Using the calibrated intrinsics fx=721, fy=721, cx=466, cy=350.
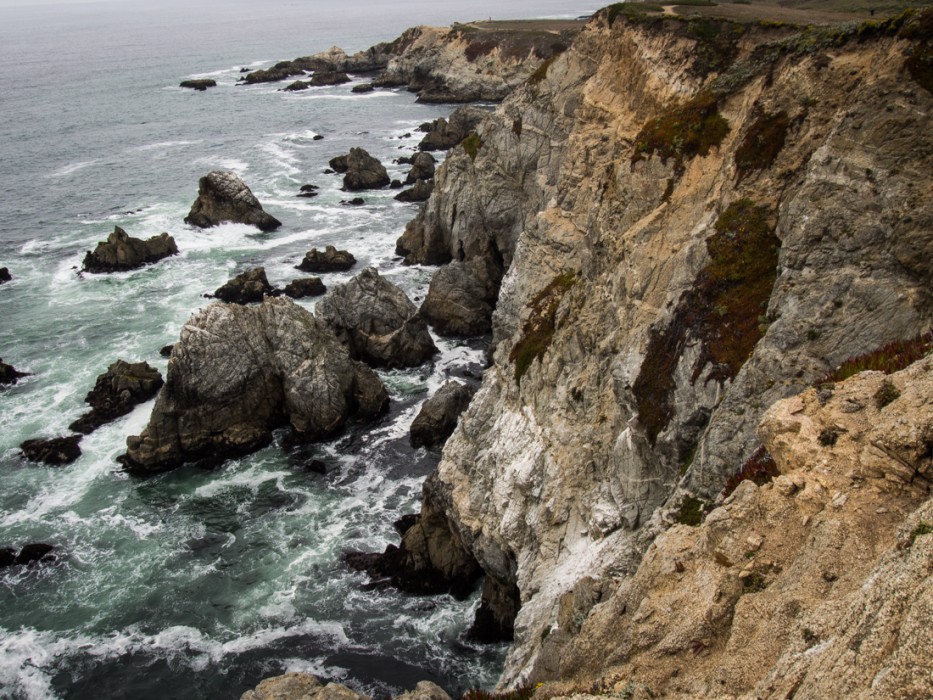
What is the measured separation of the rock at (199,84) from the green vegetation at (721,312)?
156304 mm

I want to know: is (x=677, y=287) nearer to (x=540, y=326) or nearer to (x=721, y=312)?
(x=721, y=312)

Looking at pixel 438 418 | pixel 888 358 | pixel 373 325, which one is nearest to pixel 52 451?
pixel 373 325

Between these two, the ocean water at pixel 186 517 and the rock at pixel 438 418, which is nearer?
the ocean water at pixel 186 517

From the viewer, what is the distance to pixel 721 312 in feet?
67.5

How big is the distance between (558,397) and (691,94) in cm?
1610

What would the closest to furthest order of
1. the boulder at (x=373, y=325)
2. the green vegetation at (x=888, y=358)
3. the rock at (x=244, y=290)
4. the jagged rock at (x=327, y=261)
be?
the green vegetation at (x=888, y=358) < the boulder at (x=373, y=325) < the rock at (x=244, y=290) < the jagged rock at (x=327, y=261)

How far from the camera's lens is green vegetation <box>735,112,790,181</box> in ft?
72.4

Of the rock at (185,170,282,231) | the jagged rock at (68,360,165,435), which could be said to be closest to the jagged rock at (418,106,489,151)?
the rock at (185,170,282,231)

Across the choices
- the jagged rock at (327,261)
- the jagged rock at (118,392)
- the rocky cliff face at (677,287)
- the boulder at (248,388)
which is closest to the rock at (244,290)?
the jagged rock at (327,261)

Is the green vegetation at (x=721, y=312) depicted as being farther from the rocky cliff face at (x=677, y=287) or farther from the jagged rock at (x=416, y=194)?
the jagged rock at (x=416, y=194)

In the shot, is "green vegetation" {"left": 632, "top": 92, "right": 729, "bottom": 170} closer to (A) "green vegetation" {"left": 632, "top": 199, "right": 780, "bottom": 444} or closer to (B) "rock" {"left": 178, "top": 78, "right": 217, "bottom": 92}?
(A) "green vegetation" {"left": 632, "top": 199, "right": 780, "bottom": 444}

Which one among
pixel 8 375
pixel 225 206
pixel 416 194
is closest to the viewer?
pixel 8 375

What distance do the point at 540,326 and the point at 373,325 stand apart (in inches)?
777

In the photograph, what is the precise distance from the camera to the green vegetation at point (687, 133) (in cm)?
2678
